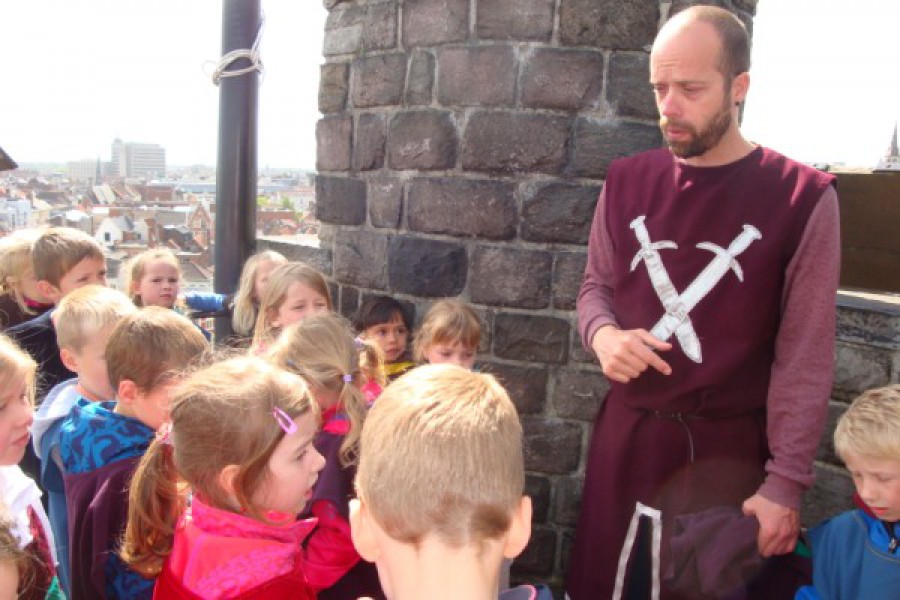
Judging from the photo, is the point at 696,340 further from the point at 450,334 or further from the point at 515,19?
the point at 515,19

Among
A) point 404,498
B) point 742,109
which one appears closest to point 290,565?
point 404,498

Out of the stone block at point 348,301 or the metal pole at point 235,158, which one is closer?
the stone block at point 348,301

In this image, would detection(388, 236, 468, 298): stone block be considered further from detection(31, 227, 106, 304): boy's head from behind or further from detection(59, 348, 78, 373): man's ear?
detection(31, 227, 106, 304): boy's head from behind

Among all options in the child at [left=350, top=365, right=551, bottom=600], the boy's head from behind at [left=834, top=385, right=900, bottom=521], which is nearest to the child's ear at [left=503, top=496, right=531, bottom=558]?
the child at [left=350, top=365, right=551, bottom=600]

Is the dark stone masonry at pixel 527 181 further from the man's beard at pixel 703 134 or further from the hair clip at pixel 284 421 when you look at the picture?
the hair clip at pixel 284 421

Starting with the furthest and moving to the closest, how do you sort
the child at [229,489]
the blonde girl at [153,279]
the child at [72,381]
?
the blonde girl at [153,279] → the child at [72,381] → the child at [229,489]

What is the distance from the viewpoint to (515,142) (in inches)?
109

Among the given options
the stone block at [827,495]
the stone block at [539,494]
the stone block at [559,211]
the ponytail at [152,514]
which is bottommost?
the stone block at [539,494]

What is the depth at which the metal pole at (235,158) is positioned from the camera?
147 inches

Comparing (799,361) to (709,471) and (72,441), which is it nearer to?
(709,471)

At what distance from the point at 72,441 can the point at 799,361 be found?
1899 millimetres

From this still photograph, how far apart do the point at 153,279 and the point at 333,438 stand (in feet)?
6.35

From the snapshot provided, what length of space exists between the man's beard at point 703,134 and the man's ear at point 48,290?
102 inches

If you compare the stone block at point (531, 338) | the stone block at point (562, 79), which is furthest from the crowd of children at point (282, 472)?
the stone block at point (562, 79)
